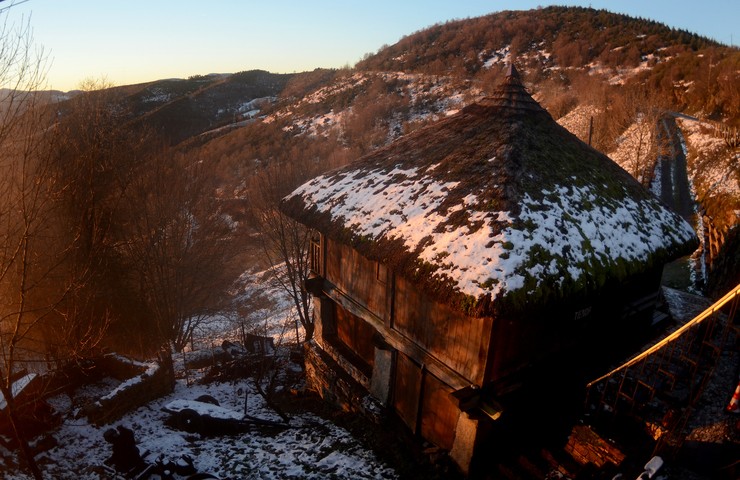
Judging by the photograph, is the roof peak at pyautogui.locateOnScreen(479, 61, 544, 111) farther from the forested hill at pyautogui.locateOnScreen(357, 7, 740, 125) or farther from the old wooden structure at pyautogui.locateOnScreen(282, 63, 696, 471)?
the forested hill at pyautogui.locateOnScreen(357, 7, 740, 125)

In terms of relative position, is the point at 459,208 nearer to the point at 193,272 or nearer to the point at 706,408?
the point at 706,408

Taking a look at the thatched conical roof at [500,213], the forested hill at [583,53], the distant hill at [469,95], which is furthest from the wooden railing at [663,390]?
the forested hill at [583,53]

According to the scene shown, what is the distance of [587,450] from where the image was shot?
6.27 m

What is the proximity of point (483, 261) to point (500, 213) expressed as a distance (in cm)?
105

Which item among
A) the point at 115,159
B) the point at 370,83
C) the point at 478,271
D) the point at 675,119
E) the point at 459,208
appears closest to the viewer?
the point at 478,271

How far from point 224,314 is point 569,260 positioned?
21.6m

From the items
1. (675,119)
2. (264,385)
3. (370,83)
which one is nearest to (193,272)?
(264,385)

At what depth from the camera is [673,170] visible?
2241cm

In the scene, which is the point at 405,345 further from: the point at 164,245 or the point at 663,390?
the point at 164,245

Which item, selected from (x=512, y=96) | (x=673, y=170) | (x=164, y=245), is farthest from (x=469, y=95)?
(x=164, y=245)

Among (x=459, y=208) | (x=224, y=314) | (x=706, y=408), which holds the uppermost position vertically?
(x=459, y=208)

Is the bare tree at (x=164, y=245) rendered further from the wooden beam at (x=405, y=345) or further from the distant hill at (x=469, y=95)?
the wooden beam at (x=405, y=345)

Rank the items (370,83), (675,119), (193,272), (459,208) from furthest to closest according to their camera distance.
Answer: (370,83)
(675,119)
(193,272)
(459,208)

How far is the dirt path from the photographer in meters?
19.1
